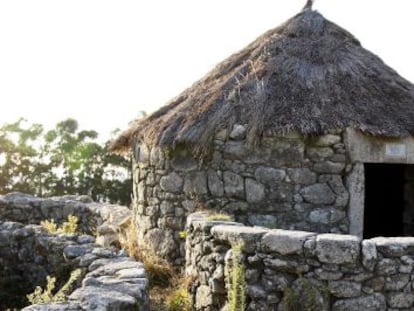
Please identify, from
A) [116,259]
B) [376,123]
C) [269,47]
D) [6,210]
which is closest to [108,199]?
[6,210]

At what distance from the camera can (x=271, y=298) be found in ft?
17.1

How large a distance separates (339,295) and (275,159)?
264cm

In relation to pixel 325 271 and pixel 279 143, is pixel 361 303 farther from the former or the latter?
pixel 279 143

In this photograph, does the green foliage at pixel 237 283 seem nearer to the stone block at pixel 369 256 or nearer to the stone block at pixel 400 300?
the stone block at pixel 369 256

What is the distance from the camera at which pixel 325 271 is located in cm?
503

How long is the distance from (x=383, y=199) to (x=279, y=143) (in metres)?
4.27

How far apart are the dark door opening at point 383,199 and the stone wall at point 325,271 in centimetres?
509

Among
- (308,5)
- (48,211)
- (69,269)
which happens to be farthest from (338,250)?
(48,211)

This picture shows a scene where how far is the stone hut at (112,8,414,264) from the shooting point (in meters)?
7.36

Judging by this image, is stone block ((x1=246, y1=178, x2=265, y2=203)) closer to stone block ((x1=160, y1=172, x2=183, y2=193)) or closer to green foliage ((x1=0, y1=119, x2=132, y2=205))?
stone block ((x1=160, y1=172, x2=183, y2=193))

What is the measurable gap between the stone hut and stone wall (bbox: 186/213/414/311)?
213 centimetres

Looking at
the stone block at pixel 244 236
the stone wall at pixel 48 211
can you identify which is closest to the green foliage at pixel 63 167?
the stone wall at pixel 48 211

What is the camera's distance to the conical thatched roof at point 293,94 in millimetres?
7438

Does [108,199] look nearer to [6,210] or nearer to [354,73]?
[6,210]
